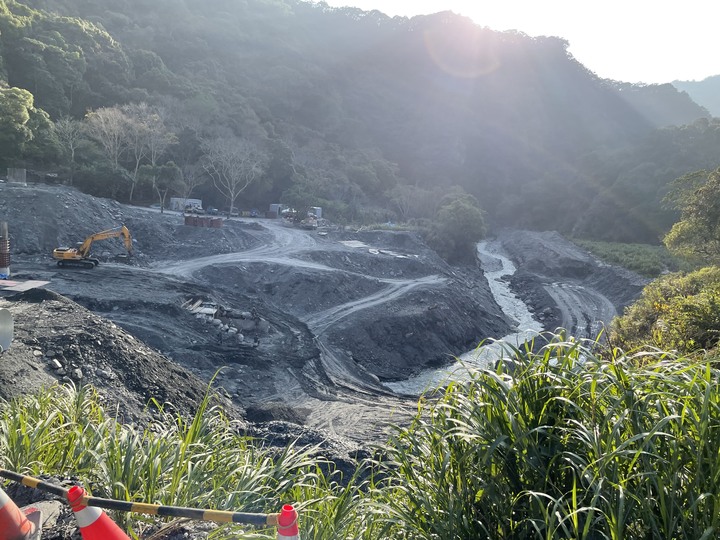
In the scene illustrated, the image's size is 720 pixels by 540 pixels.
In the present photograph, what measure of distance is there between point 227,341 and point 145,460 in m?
16.4

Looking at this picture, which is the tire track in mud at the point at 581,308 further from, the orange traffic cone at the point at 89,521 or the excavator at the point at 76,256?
the orange traffic cone at the point at 89,521

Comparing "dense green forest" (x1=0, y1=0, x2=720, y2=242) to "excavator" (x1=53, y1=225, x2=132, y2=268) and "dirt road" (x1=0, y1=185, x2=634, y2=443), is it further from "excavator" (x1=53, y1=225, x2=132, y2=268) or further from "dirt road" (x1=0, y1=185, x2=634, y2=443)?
"excavator" (x1=53, y1=225, x2=132, y2=268)

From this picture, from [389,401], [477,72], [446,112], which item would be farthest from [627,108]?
[389,401]

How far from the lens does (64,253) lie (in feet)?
73.7

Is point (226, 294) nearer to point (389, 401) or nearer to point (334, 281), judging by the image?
point (334, 281)

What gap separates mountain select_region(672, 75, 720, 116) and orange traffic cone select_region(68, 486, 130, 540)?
206519 millimetres

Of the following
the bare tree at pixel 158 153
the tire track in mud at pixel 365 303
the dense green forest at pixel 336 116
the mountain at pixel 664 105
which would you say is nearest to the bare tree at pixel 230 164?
the dense green forest at pixel 336 116

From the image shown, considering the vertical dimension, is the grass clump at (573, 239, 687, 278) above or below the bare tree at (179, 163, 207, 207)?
below

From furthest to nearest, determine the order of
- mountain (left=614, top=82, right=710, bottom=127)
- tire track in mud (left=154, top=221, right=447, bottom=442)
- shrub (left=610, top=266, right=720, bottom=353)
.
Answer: mountain (left=614, top=82, right=710, bottom=127) < tire track in mud (left=154, top=221, right=447, bottom=442) < shrub (left=610, top=266, right=720, bottom=353)

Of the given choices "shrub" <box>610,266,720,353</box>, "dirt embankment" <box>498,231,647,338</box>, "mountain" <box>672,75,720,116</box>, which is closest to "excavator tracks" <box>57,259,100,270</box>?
"shrub" <box>610,266,720,353</box>

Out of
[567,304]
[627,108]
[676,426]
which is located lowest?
[567,304]

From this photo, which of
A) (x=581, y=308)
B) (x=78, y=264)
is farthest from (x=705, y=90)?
(x=78, y=264)

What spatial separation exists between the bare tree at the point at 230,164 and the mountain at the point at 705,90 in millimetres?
177932

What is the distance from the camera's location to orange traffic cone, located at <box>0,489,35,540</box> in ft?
9.01
